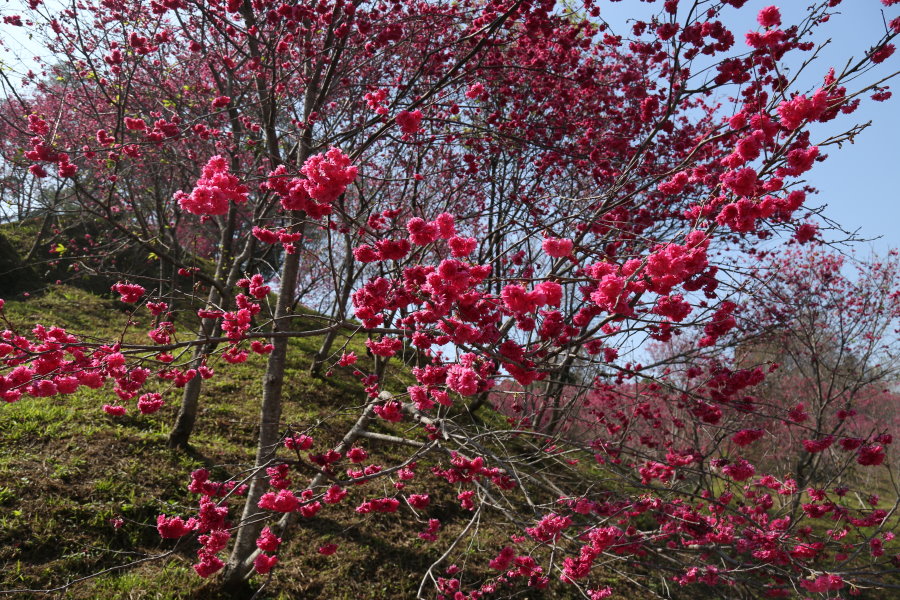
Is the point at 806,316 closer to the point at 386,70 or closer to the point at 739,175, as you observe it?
the point at 739,175

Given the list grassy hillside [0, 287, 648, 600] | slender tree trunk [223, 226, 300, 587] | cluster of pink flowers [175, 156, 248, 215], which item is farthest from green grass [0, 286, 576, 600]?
cluster of pink flowers [175, 156, 248, 215]

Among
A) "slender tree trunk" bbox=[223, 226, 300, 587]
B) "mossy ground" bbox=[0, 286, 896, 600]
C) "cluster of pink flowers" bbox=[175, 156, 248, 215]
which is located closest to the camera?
"cluster of pink flowers" bbox=[175, 156, 248, 215]

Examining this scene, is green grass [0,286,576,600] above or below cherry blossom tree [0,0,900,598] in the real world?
below

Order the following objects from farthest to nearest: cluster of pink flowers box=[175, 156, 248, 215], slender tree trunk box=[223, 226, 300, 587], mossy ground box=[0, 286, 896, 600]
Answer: slender tree trunk box=[223, 226, 300, 587]
mossy ground box=[0, 286, 896, 600]
cluster of pink flowers box=[175, 156, 248, 215]

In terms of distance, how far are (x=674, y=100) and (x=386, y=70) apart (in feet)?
14.1

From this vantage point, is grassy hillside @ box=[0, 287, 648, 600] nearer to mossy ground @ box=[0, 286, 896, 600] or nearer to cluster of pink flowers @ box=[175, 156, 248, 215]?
mossy ground @ box=[0, 286, 896, 600]

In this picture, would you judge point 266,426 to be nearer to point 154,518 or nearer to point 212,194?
point 154,518

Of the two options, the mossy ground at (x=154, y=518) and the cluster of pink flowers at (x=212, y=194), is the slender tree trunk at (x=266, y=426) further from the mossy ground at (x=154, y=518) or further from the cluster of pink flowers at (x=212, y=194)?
the cluster of pink flowers at (x=212, y=194)

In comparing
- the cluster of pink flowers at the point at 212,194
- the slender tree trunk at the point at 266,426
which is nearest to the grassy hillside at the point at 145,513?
the slender tree trunk at the point at 266,426

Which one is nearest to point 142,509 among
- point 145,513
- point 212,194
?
point 145,513

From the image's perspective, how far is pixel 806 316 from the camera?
7379 millimetres

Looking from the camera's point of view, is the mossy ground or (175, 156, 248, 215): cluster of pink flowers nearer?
(175, 156, 248, 215): cluster of pink flowers

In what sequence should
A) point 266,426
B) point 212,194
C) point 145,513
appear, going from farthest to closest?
point 145,513
point 266,426
point 212,194

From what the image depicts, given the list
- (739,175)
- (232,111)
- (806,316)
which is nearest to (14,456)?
(232,111)
